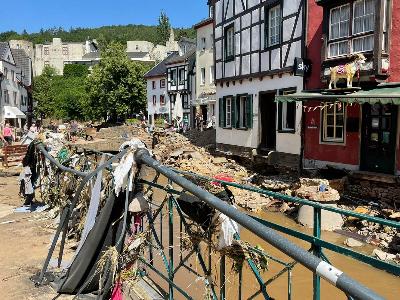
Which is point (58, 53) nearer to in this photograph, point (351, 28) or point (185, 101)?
point (185, 101)

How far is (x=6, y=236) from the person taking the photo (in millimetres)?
6867

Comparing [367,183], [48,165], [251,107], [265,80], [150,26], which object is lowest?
[367,183]

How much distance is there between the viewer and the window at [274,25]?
Result: 17078mm

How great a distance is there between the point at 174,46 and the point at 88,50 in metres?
31.8

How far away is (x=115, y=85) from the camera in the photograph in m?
46.5

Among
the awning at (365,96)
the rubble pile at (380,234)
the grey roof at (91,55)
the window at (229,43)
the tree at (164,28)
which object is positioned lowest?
the rubble pile at (380,234)

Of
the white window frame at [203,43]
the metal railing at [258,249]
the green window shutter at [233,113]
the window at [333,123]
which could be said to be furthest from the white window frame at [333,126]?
the white window frame at [203,43]

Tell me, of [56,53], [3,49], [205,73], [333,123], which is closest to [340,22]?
[333,123]

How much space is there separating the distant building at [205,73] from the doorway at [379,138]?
20497mm

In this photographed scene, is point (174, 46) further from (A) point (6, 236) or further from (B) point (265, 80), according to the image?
(A) point (6, 236)

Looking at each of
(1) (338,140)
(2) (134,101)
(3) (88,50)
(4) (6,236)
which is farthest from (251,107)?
(3) (88,50)

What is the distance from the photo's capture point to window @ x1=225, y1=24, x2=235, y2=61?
20591mm

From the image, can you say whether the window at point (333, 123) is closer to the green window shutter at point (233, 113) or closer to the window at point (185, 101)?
the green window shutter at point (233, 113)

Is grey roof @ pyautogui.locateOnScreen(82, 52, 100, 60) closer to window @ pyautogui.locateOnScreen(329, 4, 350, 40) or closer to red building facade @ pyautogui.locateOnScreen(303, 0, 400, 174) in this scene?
red building facade @ pyautogui.locateOnScreen(303, 0, 400, 174)
